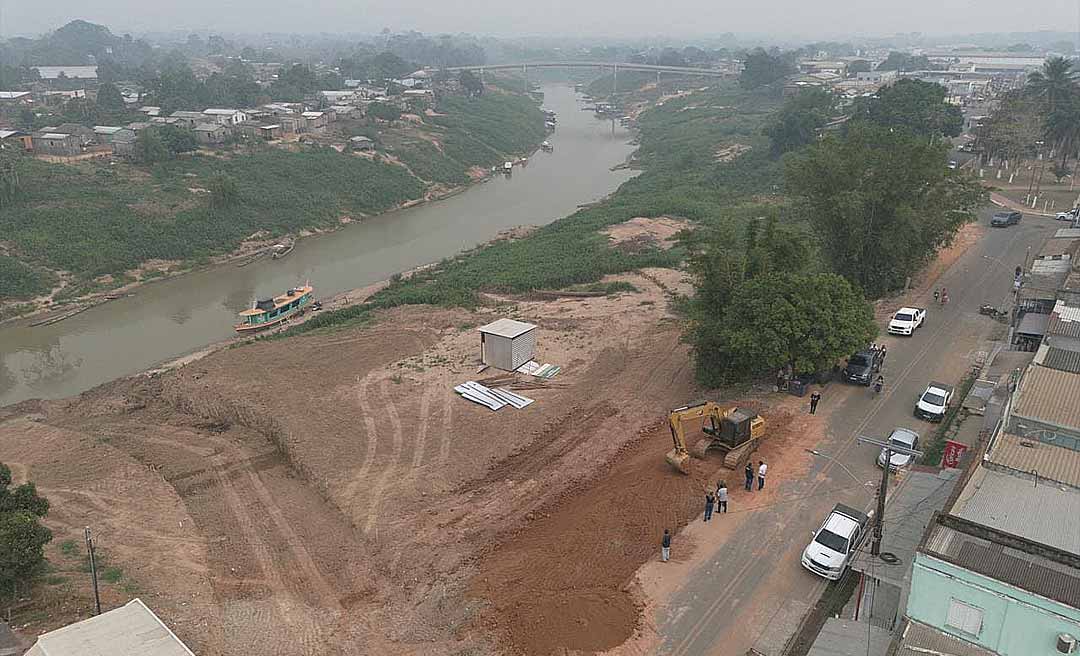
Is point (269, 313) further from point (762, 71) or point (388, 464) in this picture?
point (762, 71)

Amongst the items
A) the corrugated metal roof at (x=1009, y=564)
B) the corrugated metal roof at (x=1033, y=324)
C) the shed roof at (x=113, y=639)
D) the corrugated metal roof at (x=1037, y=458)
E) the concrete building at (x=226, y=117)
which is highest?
the concrete building at (x=226, y=117)

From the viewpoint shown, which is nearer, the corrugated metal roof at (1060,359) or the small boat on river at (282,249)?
the corrugated metal roof at (1060,359)

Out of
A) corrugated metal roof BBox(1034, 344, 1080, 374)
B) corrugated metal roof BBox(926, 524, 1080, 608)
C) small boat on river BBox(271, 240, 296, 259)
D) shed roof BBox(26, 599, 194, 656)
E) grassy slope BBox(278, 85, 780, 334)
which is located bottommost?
small boat on river BBox(271, 240, 296, 259)

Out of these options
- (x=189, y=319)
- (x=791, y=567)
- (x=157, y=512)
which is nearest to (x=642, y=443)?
(x=791, y=567)

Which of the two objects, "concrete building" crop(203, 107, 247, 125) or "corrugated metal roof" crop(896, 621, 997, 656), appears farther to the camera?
"concrete building" crop(203, 107, 247, 125)

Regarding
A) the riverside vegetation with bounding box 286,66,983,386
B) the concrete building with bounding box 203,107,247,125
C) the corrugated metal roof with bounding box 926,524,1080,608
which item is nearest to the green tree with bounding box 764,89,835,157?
the riverside vegetation with bounding box 286,66,983,386

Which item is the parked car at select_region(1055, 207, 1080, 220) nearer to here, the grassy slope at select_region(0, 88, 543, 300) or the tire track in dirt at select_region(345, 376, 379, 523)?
the tire track in dirt at select_region(345, 376, 379, 523)

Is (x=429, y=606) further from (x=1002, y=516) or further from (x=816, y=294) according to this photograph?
(x=816, y=294)

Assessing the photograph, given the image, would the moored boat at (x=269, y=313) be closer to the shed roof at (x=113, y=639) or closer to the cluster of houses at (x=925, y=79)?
the shed roof at (x=113, y=639)

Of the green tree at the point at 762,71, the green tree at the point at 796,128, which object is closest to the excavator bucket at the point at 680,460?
the green tree at the point at 796,128
